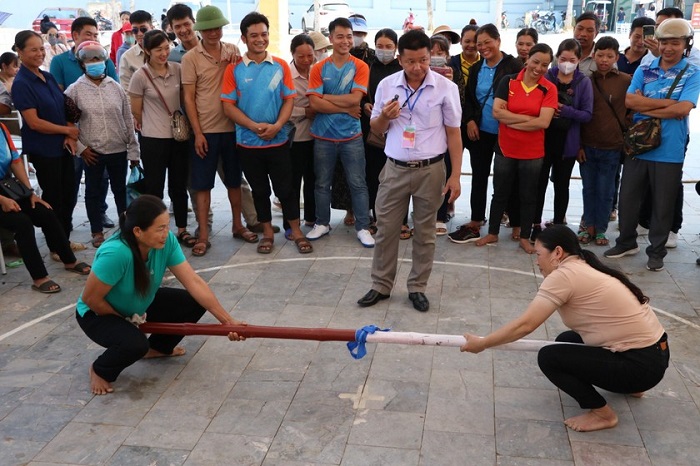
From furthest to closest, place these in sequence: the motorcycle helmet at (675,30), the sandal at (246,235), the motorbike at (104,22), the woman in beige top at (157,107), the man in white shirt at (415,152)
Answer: the motorbike at (104,22), the sandal at (246,235), the woman in beige top at (157,107), the motorcycle helmet at (675,30), the man in white shirt at (415,152)

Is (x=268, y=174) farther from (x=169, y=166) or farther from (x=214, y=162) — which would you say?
(x=169, y=166)

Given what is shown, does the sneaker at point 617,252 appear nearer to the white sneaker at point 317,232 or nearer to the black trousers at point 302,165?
the white sneaker at point 317,232

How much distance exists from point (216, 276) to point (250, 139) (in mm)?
1189

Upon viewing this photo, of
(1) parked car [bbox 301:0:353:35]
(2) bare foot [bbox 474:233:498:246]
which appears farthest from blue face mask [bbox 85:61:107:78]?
(1) parked car [bbox 301:0:353:35]

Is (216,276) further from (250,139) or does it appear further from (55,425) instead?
(55,425)

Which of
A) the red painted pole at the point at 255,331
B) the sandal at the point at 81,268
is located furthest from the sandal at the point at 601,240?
the sandal at the point at 81,268

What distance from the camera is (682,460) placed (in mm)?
3348

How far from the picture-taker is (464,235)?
21.6ft

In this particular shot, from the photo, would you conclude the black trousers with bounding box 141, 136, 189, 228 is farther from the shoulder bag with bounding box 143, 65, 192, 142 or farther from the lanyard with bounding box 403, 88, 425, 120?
the lanyard with bounding box 403, 88, 425, 120

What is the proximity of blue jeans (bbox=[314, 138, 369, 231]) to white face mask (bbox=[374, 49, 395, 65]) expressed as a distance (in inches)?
28.1

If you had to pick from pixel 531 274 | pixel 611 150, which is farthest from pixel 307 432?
pixel 611 150

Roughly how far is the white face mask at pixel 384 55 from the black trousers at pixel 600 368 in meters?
3.38

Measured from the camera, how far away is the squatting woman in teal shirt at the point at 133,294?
380 cm

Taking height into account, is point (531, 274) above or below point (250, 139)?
below
